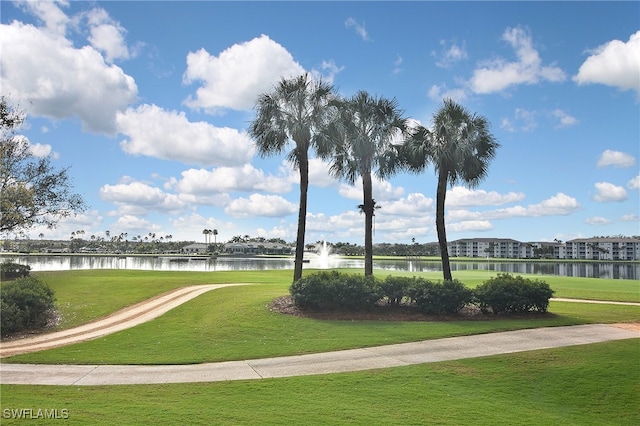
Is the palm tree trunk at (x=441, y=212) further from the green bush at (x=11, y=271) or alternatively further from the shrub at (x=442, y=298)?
the green bush at (x=11, y=271)

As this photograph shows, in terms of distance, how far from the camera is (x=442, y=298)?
18000 millimetres

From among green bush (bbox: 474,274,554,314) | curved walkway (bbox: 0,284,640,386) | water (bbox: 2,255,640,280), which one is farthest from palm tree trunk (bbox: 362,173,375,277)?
water (bbox: 2,255,640,280)

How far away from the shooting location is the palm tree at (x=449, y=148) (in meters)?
23.3

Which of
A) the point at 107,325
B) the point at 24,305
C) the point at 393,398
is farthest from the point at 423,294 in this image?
the point at 24,305

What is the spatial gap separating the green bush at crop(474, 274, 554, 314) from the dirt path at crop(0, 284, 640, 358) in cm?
263

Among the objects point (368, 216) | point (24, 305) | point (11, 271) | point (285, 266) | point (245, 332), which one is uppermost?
point (368, 216)

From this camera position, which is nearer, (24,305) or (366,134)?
(24,305)

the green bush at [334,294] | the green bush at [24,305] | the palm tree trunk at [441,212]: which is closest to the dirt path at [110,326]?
the green bush at [24,305]

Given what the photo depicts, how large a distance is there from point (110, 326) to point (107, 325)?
32 centimetres

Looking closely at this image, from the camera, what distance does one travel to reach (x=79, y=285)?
1095 inches

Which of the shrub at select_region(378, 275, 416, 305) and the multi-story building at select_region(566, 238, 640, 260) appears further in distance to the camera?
the multi-story building at select_region(566, 238, 640, 260)

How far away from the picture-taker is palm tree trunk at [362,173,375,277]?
22.7 metres

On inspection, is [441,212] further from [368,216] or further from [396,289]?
[396,289]

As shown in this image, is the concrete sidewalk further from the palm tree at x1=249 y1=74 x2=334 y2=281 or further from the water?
the water
